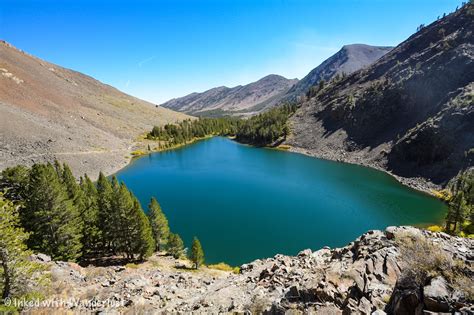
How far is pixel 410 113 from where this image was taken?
103562 millimetres

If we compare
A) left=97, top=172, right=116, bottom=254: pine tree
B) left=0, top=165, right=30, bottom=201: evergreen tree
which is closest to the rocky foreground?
left=97, top=172, right=116, bottom=254: pine tree

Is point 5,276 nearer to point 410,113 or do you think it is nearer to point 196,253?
point 196,253

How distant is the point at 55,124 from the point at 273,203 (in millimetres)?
105225

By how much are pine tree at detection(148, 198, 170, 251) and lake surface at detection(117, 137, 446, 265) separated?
5018 mm

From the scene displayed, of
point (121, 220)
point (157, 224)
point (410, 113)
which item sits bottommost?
point (157, 224)

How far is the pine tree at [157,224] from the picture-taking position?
39.3 m

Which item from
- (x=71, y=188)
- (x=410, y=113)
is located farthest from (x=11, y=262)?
(x=410, y=113)

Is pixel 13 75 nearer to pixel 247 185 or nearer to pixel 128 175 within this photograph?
pixel 128 175

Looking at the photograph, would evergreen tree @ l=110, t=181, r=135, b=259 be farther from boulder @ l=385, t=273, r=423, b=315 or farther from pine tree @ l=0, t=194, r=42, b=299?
boulder @ l=385, t=273, r=423, b=315

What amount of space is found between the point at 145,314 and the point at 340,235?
38.2 m

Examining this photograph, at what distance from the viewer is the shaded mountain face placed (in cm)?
7719

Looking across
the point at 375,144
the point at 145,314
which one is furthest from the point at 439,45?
the point at 145,314

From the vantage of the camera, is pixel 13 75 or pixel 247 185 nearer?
pixel 247 185

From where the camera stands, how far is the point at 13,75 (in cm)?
13338
